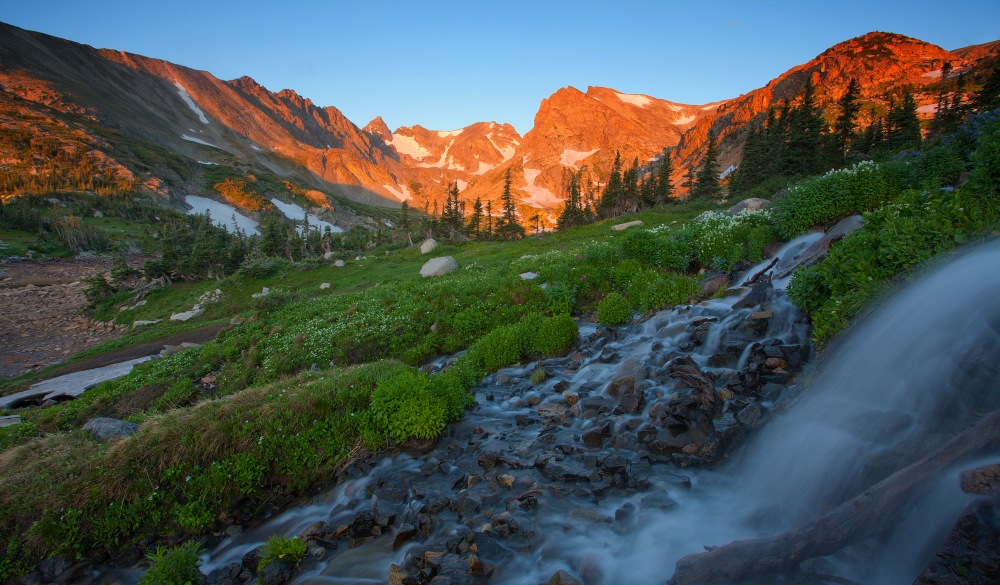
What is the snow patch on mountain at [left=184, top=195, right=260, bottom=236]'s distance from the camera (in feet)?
475

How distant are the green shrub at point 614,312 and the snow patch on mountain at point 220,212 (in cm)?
15513

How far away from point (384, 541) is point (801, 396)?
22.8 feet

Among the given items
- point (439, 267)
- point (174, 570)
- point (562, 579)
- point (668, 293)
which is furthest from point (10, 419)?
point (668, 293)

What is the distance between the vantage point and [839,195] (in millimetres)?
13156

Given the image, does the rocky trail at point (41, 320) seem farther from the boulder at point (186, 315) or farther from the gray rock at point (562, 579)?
the gray rock at point (562, 579)

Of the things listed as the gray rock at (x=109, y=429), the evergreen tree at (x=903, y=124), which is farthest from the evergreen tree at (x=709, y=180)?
the gray rock at (x=109, y=429)

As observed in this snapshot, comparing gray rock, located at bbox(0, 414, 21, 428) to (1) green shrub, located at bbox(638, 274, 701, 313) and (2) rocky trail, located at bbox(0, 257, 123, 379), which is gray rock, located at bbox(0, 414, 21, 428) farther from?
(1) green shrub, located at bbox(638, 274, 701, 313)

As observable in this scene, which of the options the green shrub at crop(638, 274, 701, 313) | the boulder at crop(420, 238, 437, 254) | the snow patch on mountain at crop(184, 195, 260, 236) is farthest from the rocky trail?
the snow patch on mountain at crop(184, 195, 260, 236)

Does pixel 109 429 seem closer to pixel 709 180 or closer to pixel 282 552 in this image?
pixel 282 552

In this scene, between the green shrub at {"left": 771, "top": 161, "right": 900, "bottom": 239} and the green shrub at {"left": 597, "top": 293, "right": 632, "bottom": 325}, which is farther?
the green shrub at {"left": 597, "top": 293, "right": 632, "bottom": 325}

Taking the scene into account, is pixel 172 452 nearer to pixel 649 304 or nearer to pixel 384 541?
pixel 384 541

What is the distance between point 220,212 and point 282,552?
179 metres

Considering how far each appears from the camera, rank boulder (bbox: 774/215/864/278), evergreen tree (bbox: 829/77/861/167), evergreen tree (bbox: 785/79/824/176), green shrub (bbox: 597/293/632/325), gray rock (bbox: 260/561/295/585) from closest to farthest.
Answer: gray rock (bbox: 260/561/295/585) < boulder (bbox: 774/215/864/278) < green shrub (bbox: 597/293/632/325) < evergreen tree (bbox: 829/77/861/167) < evergreen tree (bbox: 785/79/824/176)

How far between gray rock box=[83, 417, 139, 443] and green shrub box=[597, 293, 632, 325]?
1228cm
